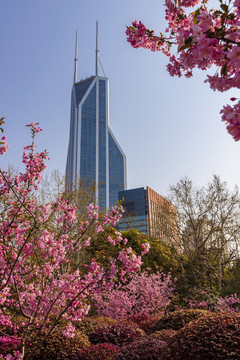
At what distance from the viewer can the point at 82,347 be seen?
6.07m

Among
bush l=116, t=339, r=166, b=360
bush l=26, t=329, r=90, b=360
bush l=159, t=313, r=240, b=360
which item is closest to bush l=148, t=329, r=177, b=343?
bush l=116, t=339, r=166, b=360

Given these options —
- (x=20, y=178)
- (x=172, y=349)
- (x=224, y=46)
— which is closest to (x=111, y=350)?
(x=172, y=349)

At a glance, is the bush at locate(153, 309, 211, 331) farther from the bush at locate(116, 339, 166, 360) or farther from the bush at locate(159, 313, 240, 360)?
the bush at locate(159, 313, 240, 360)

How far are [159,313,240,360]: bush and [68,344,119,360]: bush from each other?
1.25m

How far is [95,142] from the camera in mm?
131750

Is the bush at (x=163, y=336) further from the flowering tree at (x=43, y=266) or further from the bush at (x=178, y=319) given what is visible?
the flowering tree at (x=43, y=266)

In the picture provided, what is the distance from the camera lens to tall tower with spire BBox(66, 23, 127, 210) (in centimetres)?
12644

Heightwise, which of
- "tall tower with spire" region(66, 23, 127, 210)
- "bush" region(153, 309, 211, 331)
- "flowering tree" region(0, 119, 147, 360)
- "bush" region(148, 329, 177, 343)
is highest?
"tall tower with spire" region(66, 23, 127, 210)

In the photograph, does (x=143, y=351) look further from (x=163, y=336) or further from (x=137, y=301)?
(x=137, y=301)

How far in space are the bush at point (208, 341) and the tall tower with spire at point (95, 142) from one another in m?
118

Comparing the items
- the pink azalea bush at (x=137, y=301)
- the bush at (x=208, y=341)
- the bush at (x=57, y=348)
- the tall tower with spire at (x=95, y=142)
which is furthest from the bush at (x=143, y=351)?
the tall tower with spire at (x=95, y=142)

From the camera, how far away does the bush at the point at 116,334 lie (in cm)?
668

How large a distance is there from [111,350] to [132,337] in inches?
46.6

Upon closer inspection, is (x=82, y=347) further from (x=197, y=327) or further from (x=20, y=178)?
(x=20, y=178)
